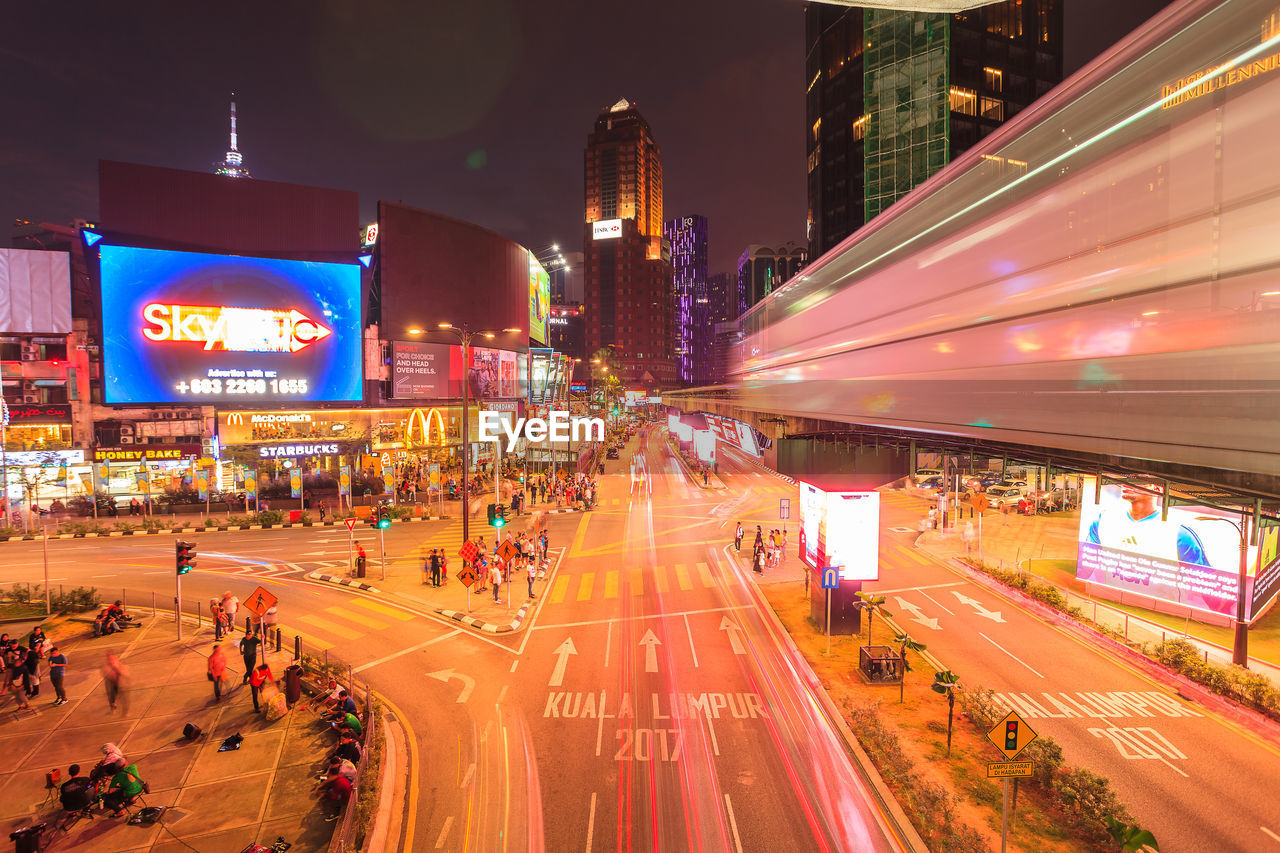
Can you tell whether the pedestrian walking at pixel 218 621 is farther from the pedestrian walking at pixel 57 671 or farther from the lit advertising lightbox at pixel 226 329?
the lit advertising lightbox at pixel 226 329

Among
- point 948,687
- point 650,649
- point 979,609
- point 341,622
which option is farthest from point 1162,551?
point 341,622

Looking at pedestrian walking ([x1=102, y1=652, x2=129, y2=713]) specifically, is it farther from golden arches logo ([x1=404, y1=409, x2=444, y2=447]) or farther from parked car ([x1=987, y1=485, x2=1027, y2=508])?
parked car ([x1=987, y1=485, x2=1027, y2=508])

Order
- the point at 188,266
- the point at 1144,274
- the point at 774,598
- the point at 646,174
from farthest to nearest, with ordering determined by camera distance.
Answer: the point at 646,174 → the point at 188,266 → the point at 774,598 → the point at 1144,274

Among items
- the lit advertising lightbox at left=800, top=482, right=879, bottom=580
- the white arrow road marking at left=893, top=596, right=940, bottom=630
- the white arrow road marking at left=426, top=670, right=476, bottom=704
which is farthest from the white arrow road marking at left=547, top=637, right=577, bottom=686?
the white arrow road marking at left=893, top=596, right=940, bottom=630

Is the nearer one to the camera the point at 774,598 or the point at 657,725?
the point at 657,725

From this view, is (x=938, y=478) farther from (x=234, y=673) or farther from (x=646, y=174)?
(x=646, y=174)

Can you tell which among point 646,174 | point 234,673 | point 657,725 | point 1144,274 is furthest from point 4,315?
point 646,174

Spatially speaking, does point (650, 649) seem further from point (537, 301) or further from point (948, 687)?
point (537, 301)
